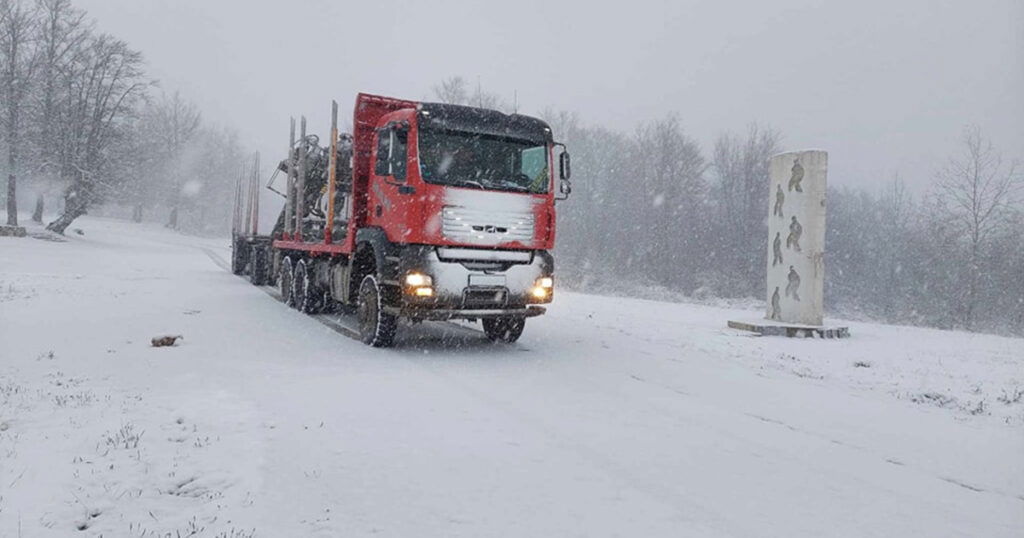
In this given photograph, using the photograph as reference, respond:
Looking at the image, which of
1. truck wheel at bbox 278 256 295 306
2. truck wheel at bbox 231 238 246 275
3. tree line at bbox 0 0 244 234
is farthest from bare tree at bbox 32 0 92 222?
truck wheel at bbox 278 256 295 306

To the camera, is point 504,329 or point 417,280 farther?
point 504,329

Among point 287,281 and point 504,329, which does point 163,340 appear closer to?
point 504,329

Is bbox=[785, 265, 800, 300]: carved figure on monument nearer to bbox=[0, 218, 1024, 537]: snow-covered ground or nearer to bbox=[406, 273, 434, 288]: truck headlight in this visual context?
bbox=[0, 218, 1024, 537]: snow-covered ground

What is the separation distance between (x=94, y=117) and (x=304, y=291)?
1194 inches

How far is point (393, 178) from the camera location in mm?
8211

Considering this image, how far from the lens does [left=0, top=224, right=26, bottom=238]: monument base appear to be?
95.7ft

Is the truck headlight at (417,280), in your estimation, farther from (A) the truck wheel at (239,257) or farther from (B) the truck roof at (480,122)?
(A) the truck wheel at (239,257)

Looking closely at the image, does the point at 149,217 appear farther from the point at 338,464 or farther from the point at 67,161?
the point at 338,464

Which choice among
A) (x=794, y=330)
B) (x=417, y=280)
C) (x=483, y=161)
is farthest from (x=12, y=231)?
(x=794, y=330)

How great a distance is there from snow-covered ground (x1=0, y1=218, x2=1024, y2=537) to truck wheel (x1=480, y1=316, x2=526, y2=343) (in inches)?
7.5

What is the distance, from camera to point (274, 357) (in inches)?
302

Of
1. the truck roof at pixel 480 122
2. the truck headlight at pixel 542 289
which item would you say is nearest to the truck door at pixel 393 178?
the truck roof at pixel 480 122

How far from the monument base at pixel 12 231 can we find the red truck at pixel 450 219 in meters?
28.0

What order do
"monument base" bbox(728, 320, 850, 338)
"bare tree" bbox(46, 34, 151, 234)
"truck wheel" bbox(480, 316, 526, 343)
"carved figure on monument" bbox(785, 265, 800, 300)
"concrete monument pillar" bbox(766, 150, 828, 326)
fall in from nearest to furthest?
1. "truck wheel" bbox(480, 316, 526, 343)
2. "monument base" bbox(728, 320, 850, 338)
3. "concrete monument pillar" bbox(766, 150, 828, 326)
4. "carved figure on monument" bbox(785, 265, 800, 300)
5. "bare tree" bbox(46, 34, 151, 234)
